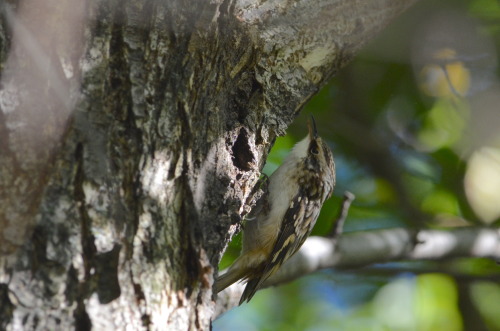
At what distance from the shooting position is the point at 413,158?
421 centimetres

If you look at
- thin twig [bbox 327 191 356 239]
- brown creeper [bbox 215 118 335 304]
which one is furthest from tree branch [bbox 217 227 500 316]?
brown creeper [bbox 215 118 335 304]

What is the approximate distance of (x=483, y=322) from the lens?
3.93m

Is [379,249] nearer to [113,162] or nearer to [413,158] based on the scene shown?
[413,158]

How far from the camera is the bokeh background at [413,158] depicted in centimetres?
402

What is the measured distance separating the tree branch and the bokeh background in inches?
22.9

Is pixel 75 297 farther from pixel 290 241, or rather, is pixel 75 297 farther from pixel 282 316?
pixel 282 316

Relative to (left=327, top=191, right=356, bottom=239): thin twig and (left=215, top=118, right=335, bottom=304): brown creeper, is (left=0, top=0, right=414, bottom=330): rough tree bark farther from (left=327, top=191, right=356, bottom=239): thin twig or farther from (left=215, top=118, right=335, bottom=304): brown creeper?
(left=215, top=118, right=335, bottom=304): brown creeper

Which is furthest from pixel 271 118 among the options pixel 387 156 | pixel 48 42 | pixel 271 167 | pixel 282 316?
pixel 282 316

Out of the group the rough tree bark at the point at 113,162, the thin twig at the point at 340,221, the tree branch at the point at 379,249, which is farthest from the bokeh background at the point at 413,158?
the rough tree bark at the point at 113,162

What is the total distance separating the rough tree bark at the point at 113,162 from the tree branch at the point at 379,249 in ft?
3.51

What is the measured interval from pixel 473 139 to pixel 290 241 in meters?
1.63

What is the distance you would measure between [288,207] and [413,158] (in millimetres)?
1265

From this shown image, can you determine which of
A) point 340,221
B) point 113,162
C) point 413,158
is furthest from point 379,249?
point 113,162

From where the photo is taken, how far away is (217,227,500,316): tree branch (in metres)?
2.90
